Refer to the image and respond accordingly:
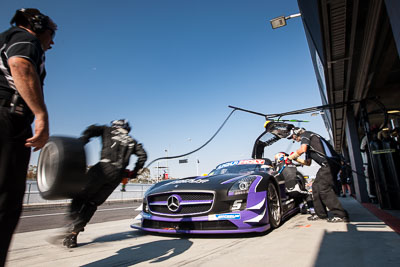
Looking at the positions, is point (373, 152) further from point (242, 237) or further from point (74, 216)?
point (74, 216)

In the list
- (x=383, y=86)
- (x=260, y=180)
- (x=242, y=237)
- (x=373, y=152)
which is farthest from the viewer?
(x=383, y=86)

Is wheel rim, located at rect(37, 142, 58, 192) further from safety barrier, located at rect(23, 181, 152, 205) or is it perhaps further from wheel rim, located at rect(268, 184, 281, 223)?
safety barrier, located at rect(23, 181, 152, 205)

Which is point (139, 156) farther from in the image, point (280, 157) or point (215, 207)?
point (280, 157)

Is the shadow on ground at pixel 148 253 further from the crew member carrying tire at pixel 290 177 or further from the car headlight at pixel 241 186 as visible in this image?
the crew member carrying tire at pixel 290 177

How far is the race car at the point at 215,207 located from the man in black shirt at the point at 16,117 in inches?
85.6

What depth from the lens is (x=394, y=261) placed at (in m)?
1.92

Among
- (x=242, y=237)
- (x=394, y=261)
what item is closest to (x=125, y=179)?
(x=242, y=237)

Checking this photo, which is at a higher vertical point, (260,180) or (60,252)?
(260,180)

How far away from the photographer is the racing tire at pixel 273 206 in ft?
11.3

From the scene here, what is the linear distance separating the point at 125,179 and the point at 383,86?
8613 mm

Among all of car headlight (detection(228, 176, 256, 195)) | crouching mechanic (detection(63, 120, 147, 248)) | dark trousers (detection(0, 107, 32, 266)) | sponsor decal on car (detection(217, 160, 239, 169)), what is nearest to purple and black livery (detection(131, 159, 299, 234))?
car headlight (detection(228, 176, 256, 195))

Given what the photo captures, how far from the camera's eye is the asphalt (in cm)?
207

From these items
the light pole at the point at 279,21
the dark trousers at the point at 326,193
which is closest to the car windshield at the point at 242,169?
the dark trousers at the point at 326,193

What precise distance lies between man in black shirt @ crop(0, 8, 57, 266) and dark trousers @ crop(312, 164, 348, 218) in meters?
4.29
